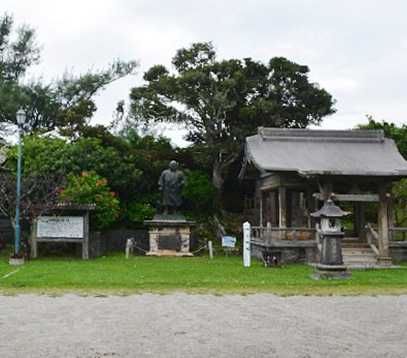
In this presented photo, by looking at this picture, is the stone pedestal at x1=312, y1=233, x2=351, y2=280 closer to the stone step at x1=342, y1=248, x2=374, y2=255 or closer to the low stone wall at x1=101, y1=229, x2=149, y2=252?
the stone step at x1=342, y1=248, x2=374, y2=255

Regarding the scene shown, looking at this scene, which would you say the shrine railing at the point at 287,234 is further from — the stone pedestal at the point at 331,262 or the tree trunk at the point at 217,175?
the tree trunk at the point at 217,175

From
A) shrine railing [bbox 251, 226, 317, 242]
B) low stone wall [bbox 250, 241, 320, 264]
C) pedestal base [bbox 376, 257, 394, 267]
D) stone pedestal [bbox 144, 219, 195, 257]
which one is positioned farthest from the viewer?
stone pedestal [bbox 144, 219, 195, 257]

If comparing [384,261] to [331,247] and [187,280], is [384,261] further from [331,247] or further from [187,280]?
[187,280]

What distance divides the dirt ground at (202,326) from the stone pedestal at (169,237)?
11.3m

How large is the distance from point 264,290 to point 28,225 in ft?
47.0

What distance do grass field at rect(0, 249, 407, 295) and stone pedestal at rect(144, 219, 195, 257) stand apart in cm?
539

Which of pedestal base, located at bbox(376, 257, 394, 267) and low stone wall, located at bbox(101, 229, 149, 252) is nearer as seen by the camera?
pedestal base, located at bbox(376, 257, 394, 267)

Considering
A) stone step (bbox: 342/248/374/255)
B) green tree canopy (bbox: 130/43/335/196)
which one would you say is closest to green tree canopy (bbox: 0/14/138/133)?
green tree canopy (bbox: 130/43/335/196)

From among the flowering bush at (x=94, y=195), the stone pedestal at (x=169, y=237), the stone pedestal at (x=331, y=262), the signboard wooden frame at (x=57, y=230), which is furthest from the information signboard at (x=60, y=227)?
the stone pedestal at (x=331, y=262)

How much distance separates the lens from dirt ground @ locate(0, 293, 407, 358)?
6227 millimetres

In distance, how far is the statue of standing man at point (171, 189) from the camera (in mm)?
22688

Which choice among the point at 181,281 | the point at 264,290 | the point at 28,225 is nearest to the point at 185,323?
the point at 264,290

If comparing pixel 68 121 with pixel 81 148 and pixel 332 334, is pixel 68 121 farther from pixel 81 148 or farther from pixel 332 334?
pixel 332 334

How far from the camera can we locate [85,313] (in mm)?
8656
